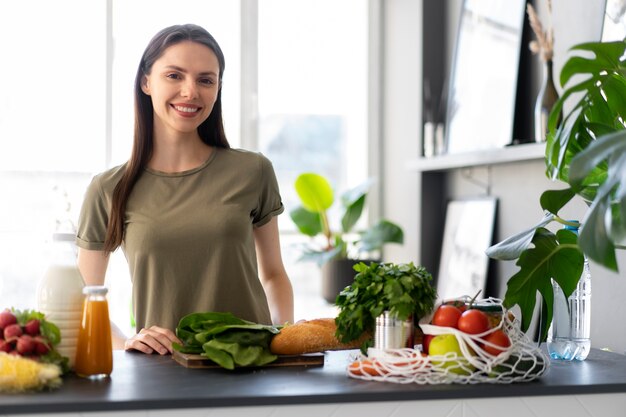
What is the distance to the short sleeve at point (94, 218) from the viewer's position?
8.74 feet

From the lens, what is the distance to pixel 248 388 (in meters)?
1.75

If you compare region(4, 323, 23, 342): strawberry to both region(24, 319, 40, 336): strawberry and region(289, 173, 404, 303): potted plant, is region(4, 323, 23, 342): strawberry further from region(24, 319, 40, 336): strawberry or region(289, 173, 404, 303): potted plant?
region(289, 173, 404, 303): potted plant

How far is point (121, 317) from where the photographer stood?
217 inches

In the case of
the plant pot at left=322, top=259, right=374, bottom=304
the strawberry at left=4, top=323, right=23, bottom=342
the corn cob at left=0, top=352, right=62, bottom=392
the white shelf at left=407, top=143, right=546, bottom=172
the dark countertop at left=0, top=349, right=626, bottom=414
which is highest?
the white shelf at left=407, top=143, right=546, bottom=172

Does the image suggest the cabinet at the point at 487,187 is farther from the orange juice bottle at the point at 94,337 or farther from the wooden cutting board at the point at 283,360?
the orange juice bottle at the point at 94,337

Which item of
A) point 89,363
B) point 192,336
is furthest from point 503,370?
point 89,363

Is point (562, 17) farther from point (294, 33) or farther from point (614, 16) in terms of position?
point (294, 33)

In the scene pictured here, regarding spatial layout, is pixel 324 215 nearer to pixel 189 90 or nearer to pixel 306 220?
pixel 306 220

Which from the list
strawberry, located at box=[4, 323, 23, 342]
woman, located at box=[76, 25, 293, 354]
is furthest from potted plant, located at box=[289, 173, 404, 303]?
strawberry, located at box=[4, 323, 23, 342]

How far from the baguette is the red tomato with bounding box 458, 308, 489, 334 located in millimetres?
240

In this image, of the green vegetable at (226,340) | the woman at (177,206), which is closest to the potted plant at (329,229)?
the woman at (177,206)

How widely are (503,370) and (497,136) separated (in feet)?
8.48

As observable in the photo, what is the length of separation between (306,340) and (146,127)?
40.1 inches

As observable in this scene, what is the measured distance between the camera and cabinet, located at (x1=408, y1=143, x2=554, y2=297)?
4.02 meters
